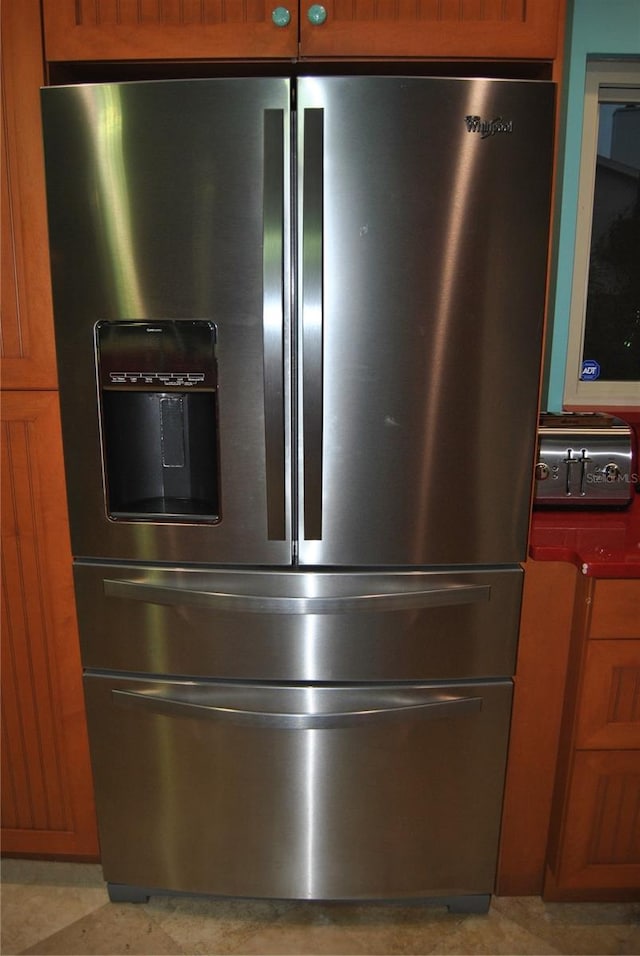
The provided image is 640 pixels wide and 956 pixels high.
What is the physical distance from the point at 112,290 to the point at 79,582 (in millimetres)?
634

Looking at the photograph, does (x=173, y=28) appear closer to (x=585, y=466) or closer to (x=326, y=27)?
(x=326, y=27)

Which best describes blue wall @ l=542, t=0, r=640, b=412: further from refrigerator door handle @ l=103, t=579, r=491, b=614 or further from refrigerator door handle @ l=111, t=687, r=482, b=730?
refrigerator door handle @ l=111, t=687, r=482, b=730

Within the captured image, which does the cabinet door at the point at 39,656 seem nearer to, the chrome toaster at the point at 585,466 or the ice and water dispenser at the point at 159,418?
the ice and water dispenser at the point at 159,418

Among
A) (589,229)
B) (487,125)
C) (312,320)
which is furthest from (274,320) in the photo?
(589,229)

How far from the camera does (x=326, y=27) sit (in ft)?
4.17

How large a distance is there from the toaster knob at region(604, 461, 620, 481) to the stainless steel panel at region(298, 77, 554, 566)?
0.35 m

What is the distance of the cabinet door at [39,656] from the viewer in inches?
57.7

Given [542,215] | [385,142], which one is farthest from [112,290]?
[542,215]

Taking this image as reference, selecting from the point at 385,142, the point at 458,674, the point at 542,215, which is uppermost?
the point at 385,142

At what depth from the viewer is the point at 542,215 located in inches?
50.5

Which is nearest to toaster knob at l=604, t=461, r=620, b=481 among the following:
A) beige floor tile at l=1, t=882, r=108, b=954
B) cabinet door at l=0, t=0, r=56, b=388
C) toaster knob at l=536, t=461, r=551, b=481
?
toaster knob at l=536, t=461, r=551, b=481

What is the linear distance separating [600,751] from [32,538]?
135cm

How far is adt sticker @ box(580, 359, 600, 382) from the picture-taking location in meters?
2.12

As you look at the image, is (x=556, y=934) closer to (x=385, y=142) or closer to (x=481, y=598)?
(x=481, y=598)
